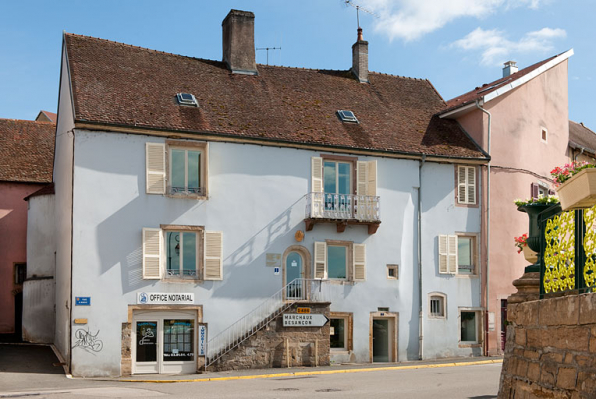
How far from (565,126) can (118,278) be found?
18.4 m

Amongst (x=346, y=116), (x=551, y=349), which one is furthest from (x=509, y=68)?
(x=551, y=349)

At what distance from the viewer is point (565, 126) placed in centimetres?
3020

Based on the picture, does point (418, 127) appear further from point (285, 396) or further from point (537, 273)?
point (537, 273)

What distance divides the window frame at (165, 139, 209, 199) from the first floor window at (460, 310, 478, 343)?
390 inches

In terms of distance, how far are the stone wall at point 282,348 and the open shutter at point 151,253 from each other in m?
3.15

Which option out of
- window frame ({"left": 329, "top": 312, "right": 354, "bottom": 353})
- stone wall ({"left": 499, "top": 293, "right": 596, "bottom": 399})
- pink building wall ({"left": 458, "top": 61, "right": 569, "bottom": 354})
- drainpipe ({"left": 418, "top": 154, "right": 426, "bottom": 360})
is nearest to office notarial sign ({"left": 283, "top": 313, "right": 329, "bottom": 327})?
window frame ({"left": 329, "top": 312, "right": 354, "bottom": 353})

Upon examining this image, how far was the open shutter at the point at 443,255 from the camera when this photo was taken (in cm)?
2586

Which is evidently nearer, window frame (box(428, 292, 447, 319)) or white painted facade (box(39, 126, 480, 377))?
white painted facade (box(39, 126, 480, 377))

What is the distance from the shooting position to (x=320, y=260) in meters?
24.2

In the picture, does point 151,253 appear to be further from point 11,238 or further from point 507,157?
point 507,157

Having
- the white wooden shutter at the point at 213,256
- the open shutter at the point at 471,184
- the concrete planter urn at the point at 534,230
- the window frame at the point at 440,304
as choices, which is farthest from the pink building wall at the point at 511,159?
the concrete planter urn at the point at 534,230

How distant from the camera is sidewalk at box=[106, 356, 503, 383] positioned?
2039 centimetres

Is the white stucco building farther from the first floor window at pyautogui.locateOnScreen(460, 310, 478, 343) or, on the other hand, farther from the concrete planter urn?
the concrete planter urn

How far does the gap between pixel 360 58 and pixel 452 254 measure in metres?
8.40
